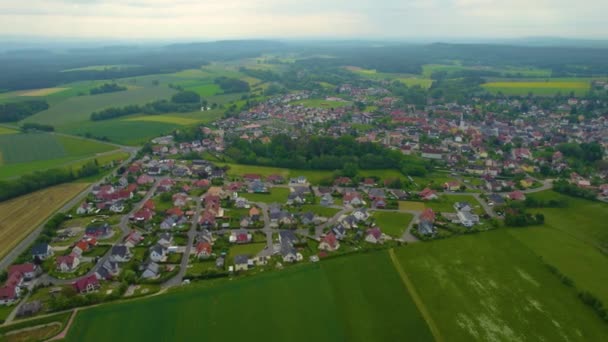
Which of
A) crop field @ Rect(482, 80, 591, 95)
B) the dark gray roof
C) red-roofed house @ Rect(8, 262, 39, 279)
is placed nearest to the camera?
red-roofed house @ Rect(8, 262, 39, 279)

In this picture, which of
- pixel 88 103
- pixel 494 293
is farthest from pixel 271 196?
pixel 88 103

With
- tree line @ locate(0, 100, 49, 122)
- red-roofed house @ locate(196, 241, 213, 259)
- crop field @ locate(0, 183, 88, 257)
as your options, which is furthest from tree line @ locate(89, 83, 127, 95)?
red-roofed house @ locate(196, 241, 213, 259)

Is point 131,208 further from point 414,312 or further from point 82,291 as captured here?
point 414,312

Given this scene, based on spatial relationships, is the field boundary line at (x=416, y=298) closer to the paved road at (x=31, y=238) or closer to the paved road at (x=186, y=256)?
the paved road at (x=186, y=256)

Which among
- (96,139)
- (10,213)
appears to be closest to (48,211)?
(10,213)

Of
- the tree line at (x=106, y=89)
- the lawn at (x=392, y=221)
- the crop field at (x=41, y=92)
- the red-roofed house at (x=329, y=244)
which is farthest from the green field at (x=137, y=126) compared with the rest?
the lawn at (x=392, y=221)

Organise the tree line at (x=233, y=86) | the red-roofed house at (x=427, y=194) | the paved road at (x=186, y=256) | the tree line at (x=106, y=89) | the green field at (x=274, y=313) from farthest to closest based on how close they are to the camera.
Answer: the tree line at (x=233, y=86), the tree line at (x=106, y=89), the red-roofed house at (x=427, y=194), the paved road at (x=186, y=256), the green field at (x=274, y=313)

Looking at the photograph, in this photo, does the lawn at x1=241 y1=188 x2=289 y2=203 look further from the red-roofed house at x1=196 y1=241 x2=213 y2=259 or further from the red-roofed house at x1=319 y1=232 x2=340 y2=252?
the red-roofed house at x1=196 y1=241 x2=213 y2=259

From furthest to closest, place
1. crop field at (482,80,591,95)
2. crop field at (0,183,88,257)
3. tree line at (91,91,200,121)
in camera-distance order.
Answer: crop field at (482,80,591,95) < tree line at (91,91,200,121) < crop field at (0,183,88,257)
